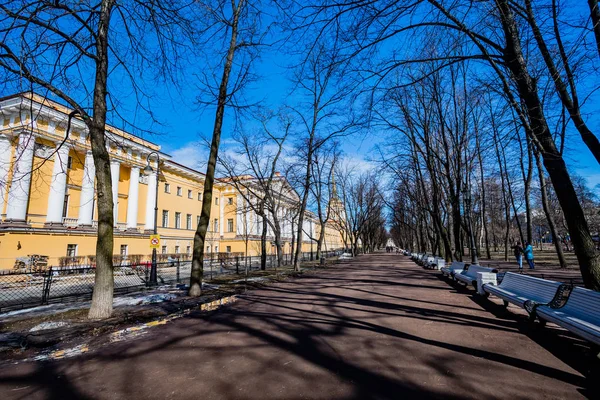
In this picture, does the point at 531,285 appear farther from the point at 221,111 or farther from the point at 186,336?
the point at 221,111

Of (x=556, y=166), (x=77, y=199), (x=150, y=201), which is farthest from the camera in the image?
(x=150, y=201)

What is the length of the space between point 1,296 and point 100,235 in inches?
305

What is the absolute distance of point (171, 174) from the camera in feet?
142

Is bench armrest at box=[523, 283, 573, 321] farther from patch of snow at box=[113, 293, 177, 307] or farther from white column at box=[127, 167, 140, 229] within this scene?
white column at box=[127, 167, 140, 229]

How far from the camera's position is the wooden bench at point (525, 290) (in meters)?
6.02

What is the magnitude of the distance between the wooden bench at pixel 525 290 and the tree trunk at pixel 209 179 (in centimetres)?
882

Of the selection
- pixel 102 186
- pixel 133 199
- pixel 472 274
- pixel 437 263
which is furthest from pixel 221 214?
pixel 472 274

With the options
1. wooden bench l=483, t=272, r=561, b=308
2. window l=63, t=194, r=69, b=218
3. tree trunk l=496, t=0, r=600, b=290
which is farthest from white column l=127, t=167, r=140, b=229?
tree trunk l=496, t=0, r=600, b=290

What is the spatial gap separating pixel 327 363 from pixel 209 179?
8603 mm

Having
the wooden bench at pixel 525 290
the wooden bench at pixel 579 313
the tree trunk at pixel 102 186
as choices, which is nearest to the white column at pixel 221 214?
the tree trunk at pixel 102 186

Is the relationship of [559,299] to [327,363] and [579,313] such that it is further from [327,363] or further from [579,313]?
[327,363]

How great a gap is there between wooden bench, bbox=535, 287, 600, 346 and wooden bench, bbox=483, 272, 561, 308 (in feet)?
1.34

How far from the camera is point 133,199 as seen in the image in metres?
34.9

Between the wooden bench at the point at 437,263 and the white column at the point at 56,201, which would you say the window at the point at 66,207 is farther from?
the wooden bench at the point at 437,263
